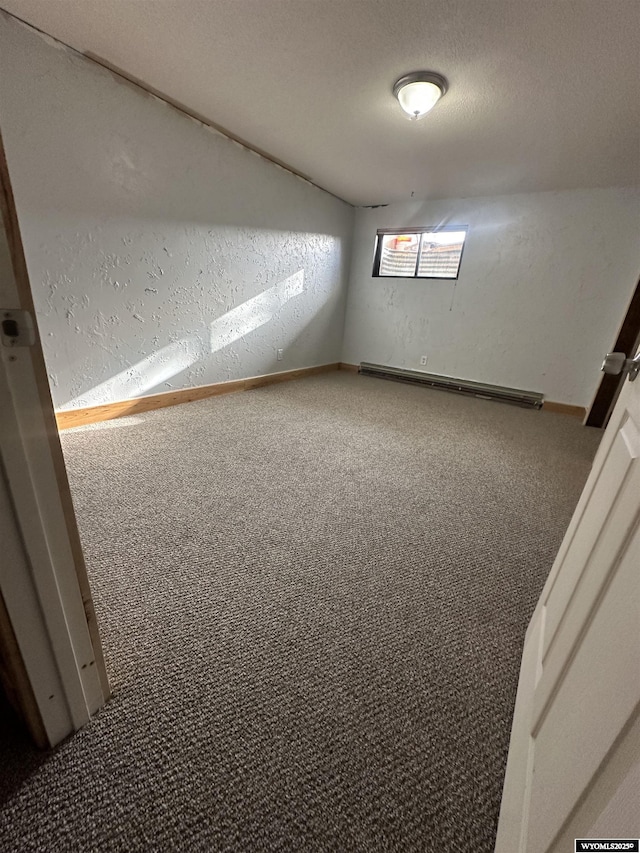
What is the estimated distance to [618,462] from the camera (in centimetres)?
64

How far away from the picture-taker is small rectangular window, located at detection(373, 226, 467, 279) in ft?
13.0

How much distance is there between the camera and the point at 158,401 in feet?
9.34

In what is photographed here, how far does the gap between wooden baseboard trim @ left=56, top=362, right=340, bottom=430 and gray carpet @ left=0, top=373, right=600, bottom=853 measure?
11.9 inches

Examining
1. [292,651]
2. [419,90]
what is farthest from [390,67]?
[292,651]

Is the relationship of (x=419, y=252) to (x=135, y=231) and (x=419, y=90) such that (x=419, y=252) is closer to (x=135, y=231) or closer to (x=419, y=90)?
(x=419, y=90)

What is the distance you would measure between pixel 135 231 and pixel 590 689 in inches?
121

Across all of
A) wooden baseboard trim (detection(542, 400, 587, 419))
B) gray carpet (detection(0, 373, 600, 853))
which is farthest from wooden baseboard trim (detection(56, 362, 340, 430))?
wooden baseboard trim (detection(542, 400, 587, 419))

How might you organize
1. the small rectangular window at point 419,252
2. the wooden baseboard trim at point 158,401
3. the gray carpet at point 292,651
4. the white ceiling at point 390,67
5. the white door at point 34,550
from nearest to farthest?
1. the white door at point 34,550
2. the gray carpet at point 292,651
3. the white ceiling at point 390,67
4. the wooden baseboard trim at point 158,401
5. the small rectangular window at point 419,252

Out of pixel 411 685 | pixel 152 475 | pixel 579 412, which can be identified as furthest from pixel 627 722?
pixel 579 412

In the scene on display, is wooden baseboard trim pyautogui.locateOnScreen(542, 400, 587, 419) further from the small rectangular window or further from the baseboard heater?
the small rectangular window

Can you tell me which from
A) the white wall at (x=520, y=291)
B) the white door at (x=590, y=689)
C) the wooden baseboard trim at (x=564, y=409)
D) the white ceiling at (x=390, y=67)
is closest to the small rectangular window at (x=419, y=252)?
the white wall at (x=520, y=291)

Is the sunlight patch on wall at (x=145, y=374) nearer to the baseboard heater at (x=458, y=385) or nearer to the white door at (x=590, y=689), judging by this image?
the baseboard heater at (x=458, y=385)

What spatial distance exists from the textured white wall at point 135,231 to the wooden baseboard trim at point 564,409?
315 cm

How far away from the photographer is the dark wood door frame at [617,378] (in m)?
3.00
